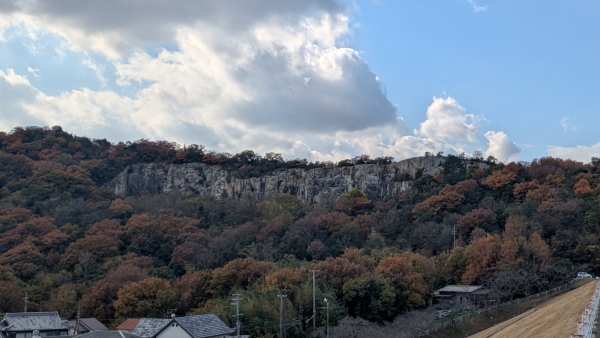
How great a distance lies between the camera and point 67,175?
7544 cm

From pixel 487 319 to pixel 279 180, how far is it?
50.4m

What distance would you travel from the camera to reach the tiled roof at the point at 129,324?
36847mm

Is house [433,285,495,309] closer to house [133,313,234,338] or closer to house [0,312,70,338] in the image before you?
house [133,313,234,338]

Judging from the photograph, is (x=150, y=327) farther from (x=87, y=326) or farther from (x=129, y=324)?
(x=87, y=326)

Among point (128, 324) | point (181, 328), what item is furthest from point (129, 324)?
point (181, 328)

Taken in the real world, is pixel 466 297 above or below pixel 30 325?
above

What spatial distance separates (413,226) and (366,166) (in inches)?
922

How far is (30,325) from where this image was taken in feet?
116

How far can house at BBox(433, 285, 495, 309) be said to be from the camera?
4172 cm

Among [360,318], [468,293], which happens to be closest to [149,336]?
[360,318]

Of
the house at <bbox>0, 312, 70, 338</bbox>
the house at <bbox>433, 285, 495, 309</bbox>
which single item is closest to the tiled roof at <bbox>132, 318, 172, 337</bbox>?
the house at <bbox>0, 312, 70, 338</bbox>

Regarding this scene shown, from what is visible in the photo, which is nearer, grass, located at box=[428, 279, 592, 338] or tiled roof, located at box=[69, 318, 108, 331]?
grass, located at box=[428, 279, 592, 338]

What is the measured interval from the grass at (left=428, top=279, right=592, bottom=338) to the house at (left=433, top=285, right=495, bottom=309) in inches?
62.8

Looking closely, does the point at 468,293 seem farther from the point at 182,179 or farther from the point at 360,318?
the point at 182,179
